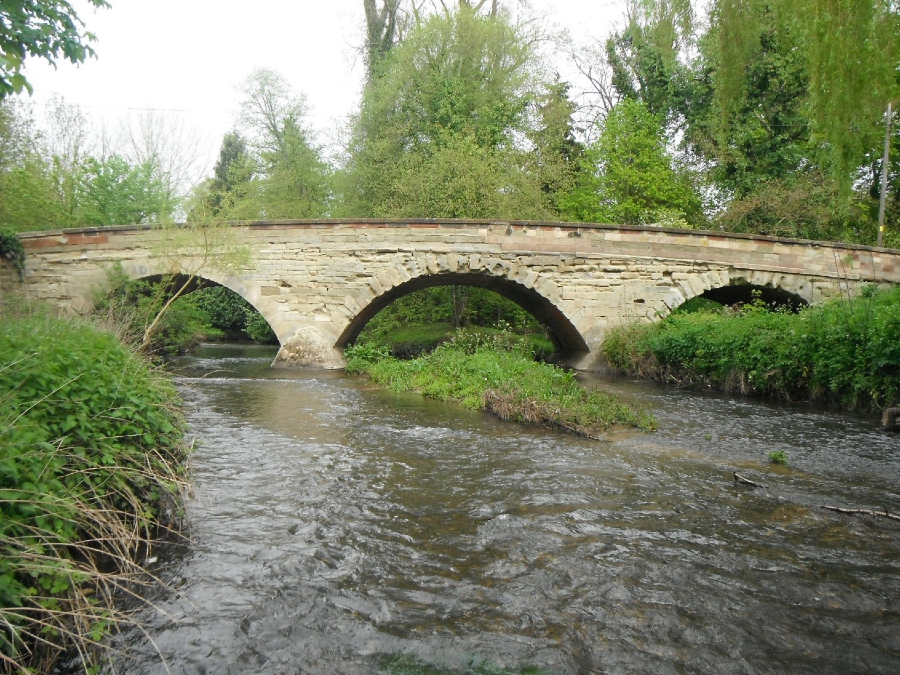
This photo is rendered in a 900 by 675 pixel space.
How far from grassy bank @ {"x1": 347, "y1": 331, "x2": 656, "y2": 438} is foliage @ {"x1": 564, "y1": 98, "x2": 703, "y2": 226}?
883 centimetres

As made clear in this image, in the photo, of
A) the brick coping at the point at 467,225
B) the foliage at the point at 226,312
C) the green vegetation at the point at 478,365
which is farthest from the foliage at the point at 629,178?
the foliage at the point at 226,312

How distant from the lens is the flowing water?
2.70m

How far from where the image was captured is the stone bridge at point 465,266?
1373cm

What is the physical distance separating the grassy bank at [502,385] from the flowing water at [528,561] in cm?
64

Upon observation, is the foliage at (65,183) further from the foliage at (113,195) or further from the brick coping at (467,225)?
the brick coping at (467,225)

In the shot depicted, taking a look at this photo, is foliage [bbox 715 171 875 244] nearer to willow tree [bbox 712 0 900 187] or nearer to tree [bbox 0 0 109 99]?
willow tree [bbox 712 0 900 187]

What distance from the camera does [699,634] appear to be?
2.84 meters

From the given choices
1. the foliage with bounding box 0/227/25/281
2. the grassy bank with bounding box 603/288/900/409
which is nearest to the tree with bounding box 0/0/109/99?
the grassy bank with bounding box 603/288/900/409

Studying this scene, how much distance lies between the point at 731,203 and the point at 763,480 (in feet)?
57.8

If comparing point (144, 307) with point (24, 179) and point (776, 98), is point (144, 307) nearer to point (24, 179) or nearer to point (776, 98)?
point (24, 179)

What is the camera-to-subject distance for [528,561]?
3.56 meters

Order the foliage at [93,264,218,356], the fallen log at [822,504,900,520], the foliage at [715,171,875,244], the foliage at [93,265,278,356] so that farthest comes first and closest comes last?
the foliage at [715,171,875,244] < the foliage at [93,265,278,356] < the foliage at [93,264,218,356] < the fallen log at [822,504,900,520]

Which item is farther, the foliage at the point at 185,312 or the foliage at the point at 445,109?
the foliage at the point at 445,109

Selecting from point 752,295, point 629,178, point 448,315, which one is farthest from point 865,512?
point 629,178
